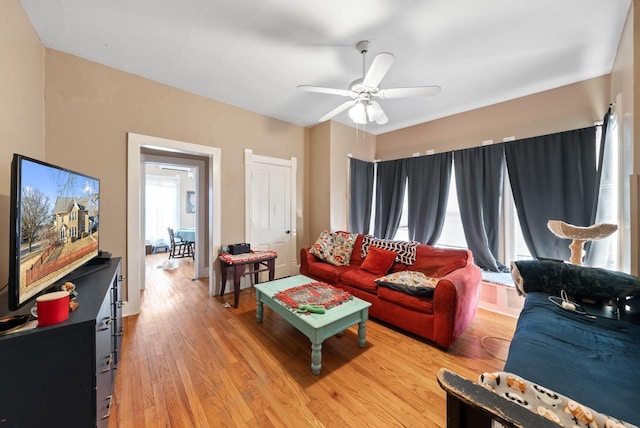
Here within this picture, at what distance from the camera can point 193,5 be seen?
5.63ft

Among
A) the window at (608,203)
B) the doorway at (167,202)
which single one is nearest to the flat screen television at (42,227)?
the window at (608,203)

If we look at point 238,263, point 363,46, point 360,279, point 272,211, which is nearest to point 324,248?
point 360,279

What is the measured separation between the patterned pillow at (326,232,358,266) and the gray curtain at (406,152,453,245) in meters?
1.17

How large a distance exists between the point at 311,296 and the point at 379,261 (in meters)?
1.18

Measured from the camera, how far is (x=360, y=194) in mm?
4285

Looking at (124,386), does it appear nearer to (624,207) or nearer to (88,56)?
(88,56)

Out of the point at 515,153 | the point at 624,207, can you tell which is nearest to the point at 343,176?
the point at 515,153

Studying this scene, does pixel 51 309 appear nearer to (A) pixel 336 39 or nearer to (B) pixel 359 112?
(B) pixel 359 112

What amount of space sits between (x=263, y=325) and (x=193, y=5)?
2.89 meters

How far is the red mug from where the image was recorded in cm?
91

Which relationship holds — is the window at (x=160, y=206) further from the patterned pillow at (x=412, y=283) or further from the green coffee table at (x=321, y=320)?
the patterned pillow at (x=412, y=283)

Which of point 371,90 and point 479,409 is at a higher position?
point 371,90

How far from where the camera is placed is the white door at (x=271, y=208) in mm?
3617

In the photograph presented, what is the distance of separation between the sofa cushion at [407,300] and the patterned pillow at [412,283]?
0.13 feet
